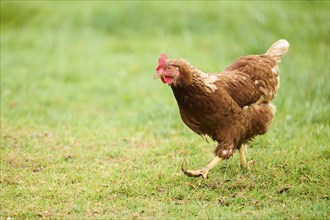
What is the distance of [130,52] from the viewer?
33.7 ft

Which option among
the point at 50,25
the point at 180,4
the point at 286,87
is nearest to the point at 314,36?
the point at 286,87

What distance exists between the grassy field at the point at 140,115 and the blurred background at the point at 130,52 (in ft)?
0.07

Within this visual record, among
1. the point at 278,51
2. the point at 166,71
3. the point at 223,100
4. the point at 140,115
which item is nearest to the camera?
the point at 166,71

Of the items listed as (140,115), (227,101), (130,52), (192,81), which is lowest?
(140,115)

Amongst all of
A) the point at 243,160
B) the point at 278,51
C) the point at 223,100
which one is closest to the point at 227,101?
the point at 223,100

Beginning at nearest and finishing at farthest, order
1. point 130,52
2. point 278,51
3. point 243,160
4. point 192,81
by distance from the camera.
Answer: point 192,81
point 243,160
point 278,51
point 130,52

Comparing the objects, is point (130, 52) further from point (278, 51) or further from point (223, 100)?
point (223, 100)

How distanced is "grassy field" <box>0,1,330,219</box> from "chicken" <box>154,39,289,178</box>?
392 mm

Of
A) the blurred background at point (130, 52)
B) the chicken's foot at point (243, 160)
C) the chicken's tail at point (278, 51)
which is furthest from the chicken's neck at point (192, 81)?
the blurred background at point (130, 52)

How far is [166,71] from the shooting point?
4.96m

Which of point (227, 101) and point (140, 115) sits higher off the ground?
point (227, 101)

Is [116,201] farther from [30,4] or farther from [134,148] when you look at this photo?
[30,4]

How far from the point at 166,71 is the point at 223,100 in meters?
0.60

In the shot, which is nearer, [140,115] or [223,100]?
[223,100]
